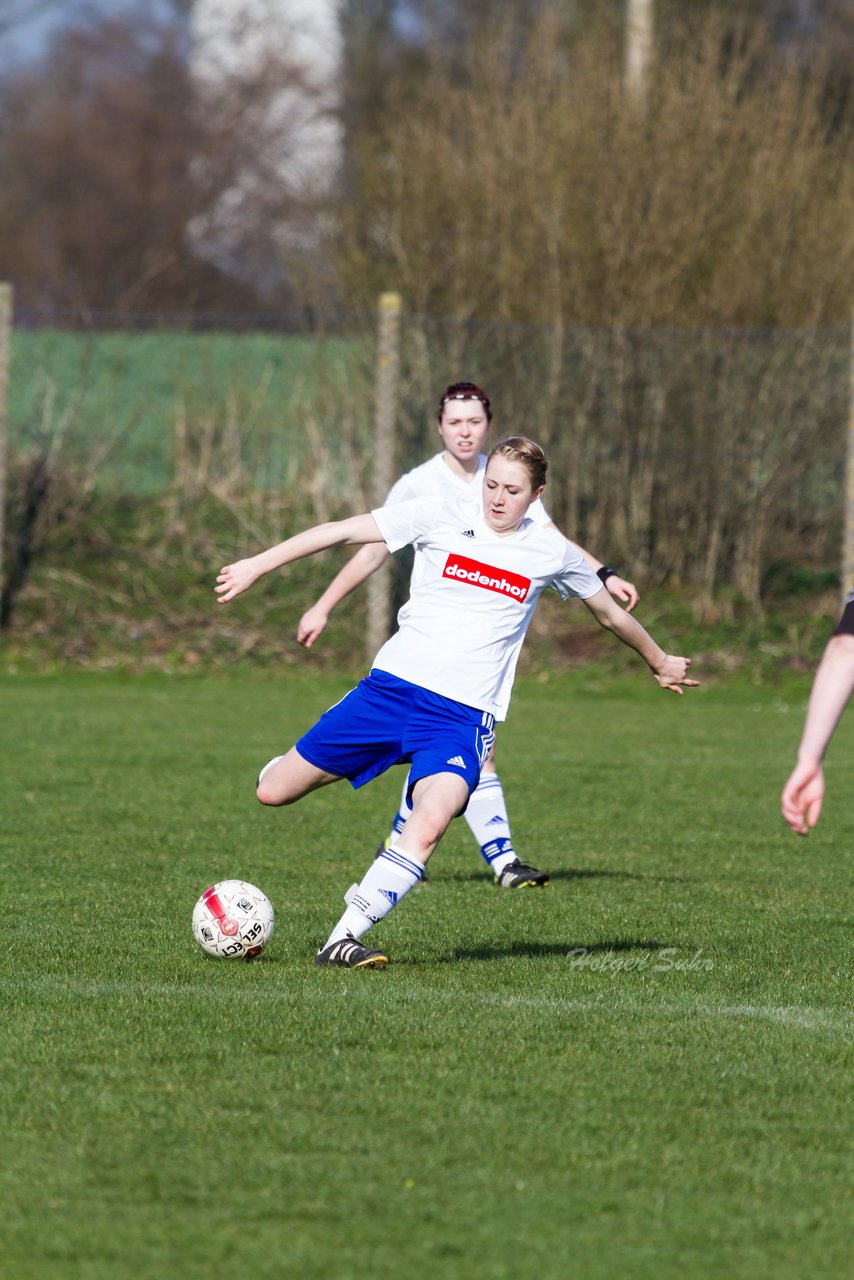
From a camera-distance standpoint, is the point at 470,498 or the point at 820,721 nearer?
the point at 820,721

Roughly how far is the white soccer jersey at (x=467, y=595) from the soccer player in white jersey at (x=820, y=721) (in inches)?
85.8

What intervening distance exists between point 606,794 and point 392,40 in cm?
3010

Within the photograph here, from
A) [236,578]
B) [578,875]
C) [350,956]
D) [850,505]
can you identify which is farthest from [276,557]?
[850,505]

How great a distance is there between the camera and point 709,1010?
5301mm

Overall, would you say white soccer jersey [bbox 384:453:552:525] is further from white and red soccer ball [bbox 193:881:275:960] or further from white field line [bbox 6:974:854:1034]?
white field line [bbox 6:974:854:1034]

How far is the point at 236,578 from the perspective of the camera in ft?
18.7

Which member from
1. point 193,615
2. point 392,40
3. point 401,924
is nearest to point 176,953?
point 401,924

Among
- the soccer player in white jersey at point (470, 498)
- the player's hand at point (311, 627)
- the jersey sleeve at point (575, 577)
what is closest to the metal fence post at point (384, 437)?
the soccer player in white jersey at point (470, 498)

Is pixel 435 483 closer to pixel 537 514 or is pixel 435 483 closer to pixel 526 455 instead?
pixel 537 514

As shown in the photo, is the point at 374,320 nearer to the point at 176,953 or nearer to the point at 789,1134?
the point at 176,953

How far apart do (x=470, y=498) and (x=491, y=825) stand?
1409 mm

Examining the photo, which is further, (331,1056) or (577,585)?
(577,585)

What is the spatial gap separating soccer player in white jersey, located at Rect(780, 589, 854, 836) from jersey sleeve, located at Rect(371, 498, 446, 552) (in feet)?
7.95

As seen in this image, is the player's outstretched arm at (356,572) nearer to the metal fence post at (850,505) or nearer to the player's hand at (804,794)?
the player's hand at (804,794)
